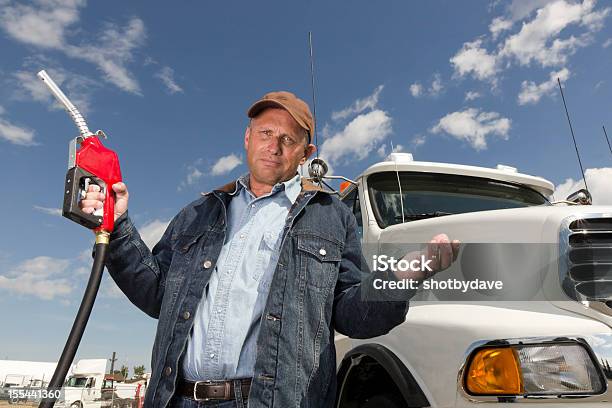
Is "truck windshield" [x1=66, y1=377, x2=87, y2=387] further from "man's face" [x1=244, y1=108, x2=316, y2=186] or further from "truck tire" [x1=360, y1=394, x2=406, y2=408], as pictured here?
"man's face" [x1=244, y1=108, x2=316, y2=186]

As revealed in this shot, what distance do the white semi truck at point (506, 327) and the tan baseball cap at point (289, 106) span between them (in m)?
1.06

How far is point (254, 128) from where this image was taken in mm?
2730

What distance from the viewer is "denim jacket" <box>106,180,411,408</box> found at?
2131mm

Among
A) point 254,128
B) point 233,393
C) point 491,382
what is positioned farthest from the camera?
point 254,128

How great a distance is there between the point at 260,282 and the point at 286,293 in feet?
0.45

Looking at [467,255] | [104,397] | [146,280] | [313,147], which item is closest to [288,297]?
[146,280]

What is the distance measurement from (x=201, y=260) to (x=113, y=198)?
1.58ft

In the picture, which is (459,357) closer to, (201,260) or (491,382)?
(491,382)

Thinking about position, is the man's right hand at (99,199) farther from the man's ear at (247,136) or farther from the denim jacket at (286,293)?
the man's ear at (247,136)

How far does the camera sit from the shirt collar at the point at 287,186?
2594 millimetres

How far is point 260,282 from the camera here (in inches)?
89.7

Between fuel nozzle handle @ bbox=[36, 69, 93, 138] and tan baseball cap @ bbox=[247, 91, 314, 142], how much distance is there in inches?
31.7

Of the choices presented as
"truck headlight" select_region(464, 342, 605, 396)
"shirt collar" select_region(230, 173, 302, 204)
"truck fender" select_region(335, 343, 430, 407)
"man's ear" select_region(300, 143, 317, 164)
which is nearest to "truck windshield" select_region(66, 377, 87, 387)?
"truck fender" select_region(335, 343, 430, 407)

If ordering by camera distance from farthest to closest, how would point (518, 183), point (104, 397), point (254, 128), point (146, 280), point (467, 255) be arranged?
point (104, 397) → point (518, 183) → point (467, 255) → point (254, 128) → point (146, 280)
